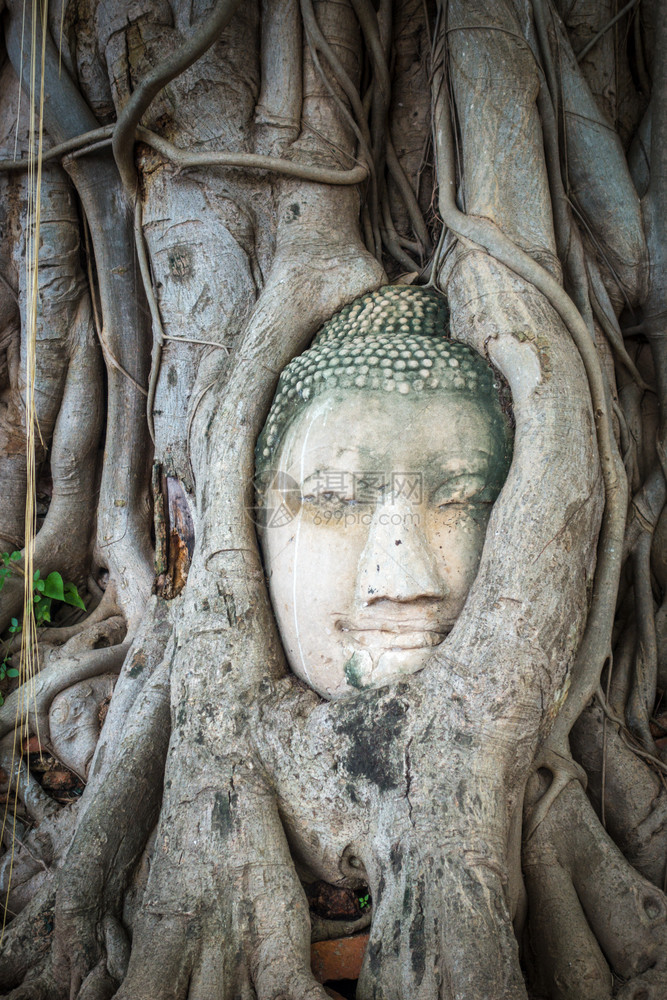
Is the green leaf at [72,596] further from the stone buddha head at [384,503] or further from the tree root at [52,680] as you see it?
the stone buddha head at [384,503]

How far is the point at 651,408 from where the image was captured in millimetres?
2607

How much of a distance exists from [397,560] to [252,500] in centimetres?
54

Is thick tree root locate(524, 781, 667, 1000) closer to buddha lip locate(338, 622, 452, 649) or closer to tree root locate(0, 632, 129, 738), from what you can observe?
buddha lip locate(338, 622, 452, 649)

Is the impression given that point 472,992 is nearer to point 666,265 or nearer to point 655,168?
point 666,265

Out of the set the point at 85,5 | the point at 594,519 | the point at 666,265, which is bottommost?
the point at 594,519

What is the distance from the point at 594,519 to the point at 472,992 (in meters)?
1.12

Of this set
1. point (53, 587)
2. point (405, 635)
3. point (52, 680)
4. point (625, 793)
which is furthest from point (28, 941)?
point (625, 793)

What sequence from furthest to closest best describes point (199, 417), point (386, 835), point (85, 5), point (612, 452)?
point (85, 5) < point (199, 417) < point (612, 452) < point (386, 835)

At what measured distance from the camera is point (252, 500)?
226cm

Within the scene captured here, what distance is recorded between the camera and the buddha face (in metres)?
1.99

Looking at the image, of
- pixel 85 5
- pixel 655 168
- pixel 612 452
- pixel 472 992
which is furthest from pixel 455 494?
pixel 85 5

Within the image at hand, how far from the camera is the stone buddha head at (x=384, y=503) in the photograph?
6.52ft

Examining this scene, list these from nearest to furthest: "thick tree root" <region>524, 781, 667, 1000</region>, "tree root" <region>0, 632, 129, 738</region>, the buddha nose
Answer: "thick tree root" <region>524, 781, 667, 1000</region> → the buddha nose → "tree root" <region>0, 632, 129, 738</region>

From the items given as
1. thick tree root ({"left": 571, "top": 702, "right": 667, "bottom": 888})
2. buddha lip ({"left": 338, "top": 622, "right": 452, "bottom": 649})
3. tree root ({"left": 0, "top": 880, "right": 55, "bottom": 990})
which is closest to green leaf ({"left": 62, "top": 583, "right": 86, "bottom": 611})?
tree root ({"left": 0, "top": 880, "right": 55, "bottom": 990})
